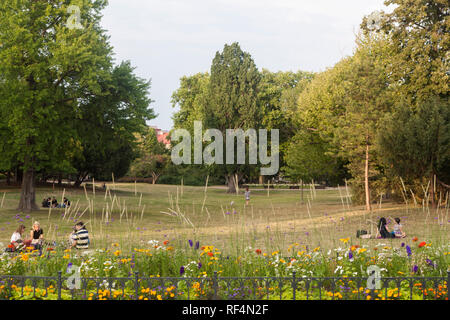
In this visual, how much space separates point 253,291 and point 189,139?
53.4 meters

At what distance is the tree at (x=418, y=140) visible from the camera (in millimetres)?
23359

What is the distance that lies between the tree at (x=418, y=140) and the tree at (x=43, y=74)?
15270mm

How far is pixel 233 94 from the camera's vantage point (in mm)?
55875

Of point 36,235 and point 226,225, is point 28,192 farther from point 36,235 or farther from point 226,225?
point 36,235

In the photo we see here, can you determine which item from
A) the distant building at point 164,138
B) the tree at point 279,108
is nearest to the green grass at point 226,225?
the tree at point 279,108

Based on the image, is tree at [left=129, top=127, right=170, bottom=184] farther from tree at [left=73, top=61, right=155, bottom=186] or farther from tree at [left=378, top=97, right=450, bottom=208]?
tree at [left=378, top=97, right=450, bottom=208]

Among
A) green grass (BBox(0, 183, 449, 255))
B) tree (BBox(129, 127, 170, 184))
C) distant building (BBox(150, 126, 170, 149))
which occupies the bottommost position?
green grass (BBox(0, 183, 449, 255))

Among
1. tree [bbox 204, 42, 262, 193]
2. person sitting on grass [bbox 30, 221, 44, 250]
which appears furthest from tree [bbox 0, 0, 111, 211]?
tree [bbox 204, 42, 262, 193]

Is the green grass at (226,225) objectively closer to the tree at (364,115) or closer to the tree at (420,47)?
the tree at (364,115)

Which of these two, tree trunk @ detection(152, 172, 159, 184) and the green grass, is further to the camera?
tree trunk @ detection(152, 172, 159, 184)

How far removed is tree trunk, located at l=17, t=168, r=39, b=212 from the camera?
2738 centimetres

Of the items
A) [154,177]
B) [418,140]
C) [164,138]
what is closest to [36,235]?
[418,140]

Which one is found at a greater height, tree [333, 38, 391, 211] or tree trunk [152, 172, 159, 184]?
tree [333, 38, 391, 211]

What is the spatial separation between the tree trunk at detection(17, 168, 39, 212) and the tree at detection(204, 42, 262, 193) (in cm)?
2904
